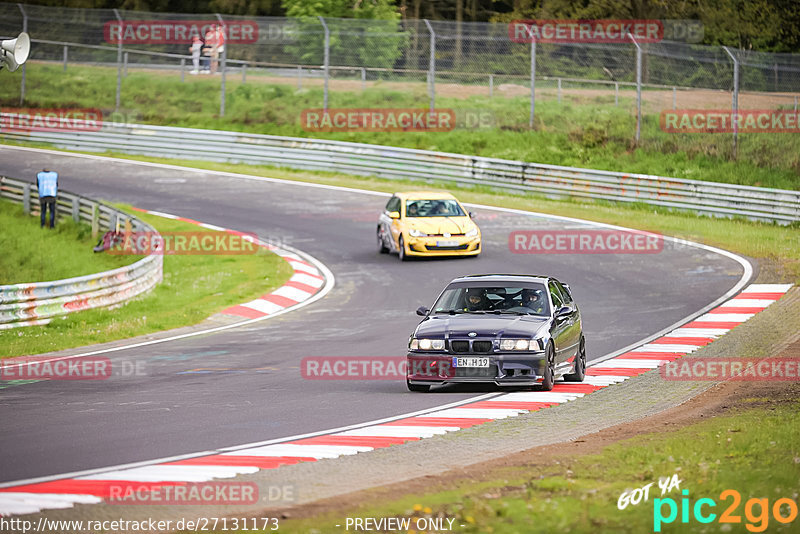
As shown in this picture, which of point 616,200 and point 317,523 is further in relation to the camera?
point 616,200

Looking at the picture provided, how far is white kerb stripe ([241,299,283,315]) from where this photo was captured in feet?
69.7

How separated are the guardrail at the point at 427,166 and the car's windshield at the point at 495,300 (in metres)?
16.7

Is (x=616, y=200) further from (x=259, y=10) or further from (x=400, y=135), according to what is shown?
(x=259, y=10)

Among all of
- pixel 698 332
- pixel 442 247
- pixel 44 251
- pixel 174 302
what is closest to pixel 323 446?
pixel 698 332

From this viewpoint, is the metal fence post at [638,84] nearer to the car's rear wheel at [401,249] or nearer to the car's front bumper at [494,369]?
the car's rear wheel at [401,249]

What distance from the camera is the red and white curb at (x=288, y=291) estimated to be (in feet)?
69.6

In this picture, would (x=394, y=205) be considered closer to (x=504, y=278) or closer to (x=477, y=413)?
(x=504, y=278)


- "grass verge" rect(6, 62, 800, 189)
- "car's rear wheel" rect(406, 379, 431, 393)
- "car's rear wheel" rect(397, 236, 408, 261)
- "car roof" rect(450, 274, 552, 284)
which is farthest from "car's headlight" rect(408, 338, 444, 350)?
"grass verge" rect(6, 62, 800, 189)

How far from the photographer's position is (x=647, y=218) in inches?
1196

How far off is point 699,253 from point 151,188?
17.2m

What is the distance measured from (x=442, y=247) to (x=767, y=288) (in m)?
6.81

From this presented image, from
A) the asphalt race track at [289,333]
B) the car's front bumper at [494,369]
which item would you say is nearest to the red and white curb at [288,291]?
the asphalt race track at [289,333]

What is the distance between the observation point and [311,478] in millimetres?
8844

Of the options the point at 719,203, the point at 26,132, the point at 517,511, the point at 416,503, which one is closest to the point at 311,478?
the point at 416,503
